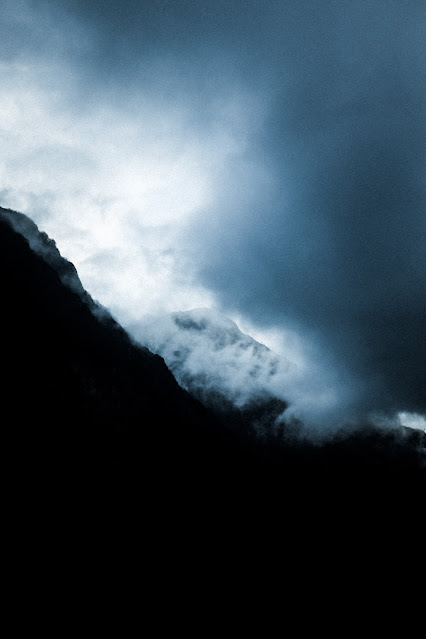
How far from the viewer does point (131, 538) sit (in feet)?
222

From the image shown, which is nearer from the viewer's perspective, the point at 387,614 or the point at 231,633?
the point at 231,633

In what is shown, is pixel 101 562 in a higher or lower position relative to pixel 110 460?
lower

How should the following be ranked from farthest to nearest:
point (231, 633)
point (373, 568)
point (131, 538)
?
point (373, 568)
point (231, 633)
point (131, 538)

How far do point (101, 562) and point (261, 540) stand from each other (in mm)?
73076

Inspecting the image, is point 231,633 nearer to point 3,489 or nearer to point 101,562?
point 101,562

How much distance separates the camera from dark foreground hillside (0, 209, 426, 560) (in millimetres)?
59250

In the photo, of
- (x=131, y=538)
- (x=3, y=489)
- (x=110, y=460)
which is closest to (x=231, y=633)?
(x=131, y=538)

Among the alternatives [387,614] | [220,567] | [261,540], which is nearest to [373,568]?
[387,614]

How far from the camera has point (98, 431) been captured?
254 ft

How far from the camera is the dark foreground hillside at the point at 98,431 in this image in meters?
59.2

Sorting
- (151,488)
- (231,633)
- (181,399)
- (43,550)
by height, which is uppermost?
(181,399)

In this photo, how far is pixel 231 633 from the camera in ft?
240

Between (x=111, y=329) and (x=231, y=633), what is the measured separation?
87.1 meters

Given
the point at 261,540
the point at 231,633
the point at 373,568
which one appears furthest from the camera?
the point at 373,568
